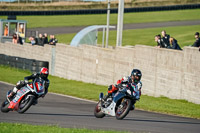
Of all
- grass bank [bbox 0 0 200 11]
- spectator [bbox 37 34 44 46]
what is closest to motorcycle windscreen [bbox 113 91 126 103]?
spectator [bbox 37 34 44 46]

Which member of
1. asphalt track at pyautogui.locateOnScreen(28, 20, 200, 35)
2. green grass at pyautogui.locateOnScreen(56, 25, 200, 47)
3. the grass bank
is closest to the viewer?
green grass at pyautogui.locateOnScreen(56, 25, 200, 47)

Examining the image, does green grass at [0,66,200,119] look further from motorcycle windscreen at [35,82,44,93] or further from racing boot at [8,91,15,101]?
racing boot at [8,91,15,101]

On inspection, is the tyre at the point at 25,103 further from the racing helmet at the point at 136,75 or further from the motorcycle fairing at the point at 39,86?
the racing helmet at the point at 136,75

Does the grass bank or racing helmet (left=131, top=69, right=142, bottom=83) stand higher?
the grass bank

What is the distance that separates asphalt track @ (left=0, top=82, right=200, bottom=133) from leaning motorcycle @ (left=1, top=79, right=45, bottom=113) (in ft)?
0.68

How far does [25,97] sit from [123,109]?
2925 millimetres

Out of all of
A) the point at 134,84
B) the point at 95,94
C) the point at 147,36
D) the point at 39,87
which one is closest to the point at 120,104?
the point at 134,84

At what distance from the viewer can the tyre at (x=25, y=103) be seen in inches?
558

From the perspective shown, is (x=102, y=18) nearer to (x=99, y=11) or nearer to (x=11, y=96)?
(x=99, y=11)

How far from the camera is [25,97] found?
14.4m

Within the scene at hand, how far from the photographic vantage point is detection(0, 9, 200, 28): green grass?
5278 centimetres

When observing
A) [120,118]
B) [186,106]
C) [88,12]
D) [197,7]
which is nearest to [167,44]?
[186,106]

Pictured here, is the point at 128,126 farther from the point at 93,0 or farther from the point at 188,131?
the point at 93,0

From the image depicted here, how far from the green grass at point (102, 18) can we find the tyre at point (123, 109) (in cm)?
3881
